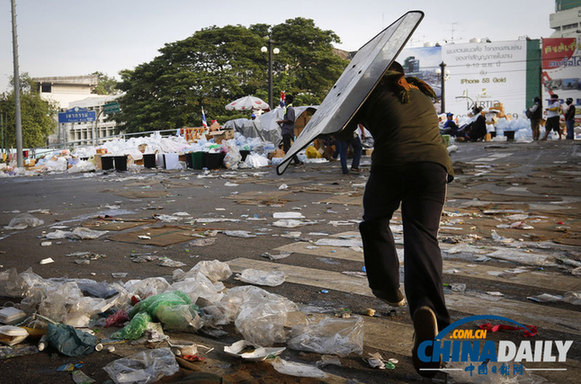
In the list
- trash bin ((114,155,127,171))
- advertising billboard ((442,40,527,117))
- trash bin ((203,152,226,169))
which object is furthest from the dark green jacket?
advertising billboard ((442,40,527,117))

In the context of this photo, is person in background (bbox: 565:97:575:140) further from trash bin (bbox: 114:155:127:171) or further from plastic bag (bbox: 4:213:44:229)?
plastic bag (bbox: 4:213:44:229)

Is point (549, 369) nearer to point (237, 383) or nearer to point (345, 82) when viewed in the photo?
point (237, 383)

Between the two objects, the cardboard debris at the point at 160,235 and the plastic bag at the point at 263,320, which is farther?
the cardboard debris at the point at 160,235

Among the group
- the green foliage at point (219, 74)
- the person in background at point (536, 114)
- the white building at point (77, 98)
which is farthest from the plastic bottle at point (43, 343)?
the white building at point (77, 98)

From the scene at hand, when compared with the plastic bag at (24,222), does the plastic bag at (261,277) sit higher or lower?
lower

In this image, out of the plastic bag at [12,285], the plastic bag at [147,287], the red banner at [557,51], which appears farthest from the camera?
the red banner at [557,51]

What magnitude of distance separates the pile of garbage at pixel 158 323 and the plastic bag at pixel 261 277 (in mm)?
341

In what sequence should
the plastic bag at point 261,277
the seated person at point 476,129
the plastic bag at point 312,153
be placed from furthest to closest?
the seated person at point 476,129 → the plastic bag at point 312,153 → the plastic bag at point 261,277

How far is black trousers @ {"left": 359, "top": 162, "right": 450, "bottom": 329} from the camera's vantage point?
2.50 meters

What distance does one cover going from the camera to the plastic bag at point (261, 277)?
4016mm

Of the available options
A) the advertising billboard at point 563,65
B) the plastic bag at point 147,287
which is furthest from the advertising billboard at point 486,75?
the plastic bag at point 147,287

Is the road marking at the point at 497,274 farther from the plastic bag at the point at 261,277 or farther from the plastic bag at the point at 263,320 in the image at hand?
the plastic bag at the point at 263,320

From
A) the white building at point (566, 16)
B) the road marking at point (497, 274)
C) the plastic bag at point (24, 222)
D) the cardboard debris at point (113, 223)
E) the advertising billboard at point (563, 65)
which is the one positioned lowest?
the road marking at point (497, 274)

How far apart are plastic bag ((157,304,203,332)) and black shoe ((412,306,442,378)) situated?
4.26 feet
